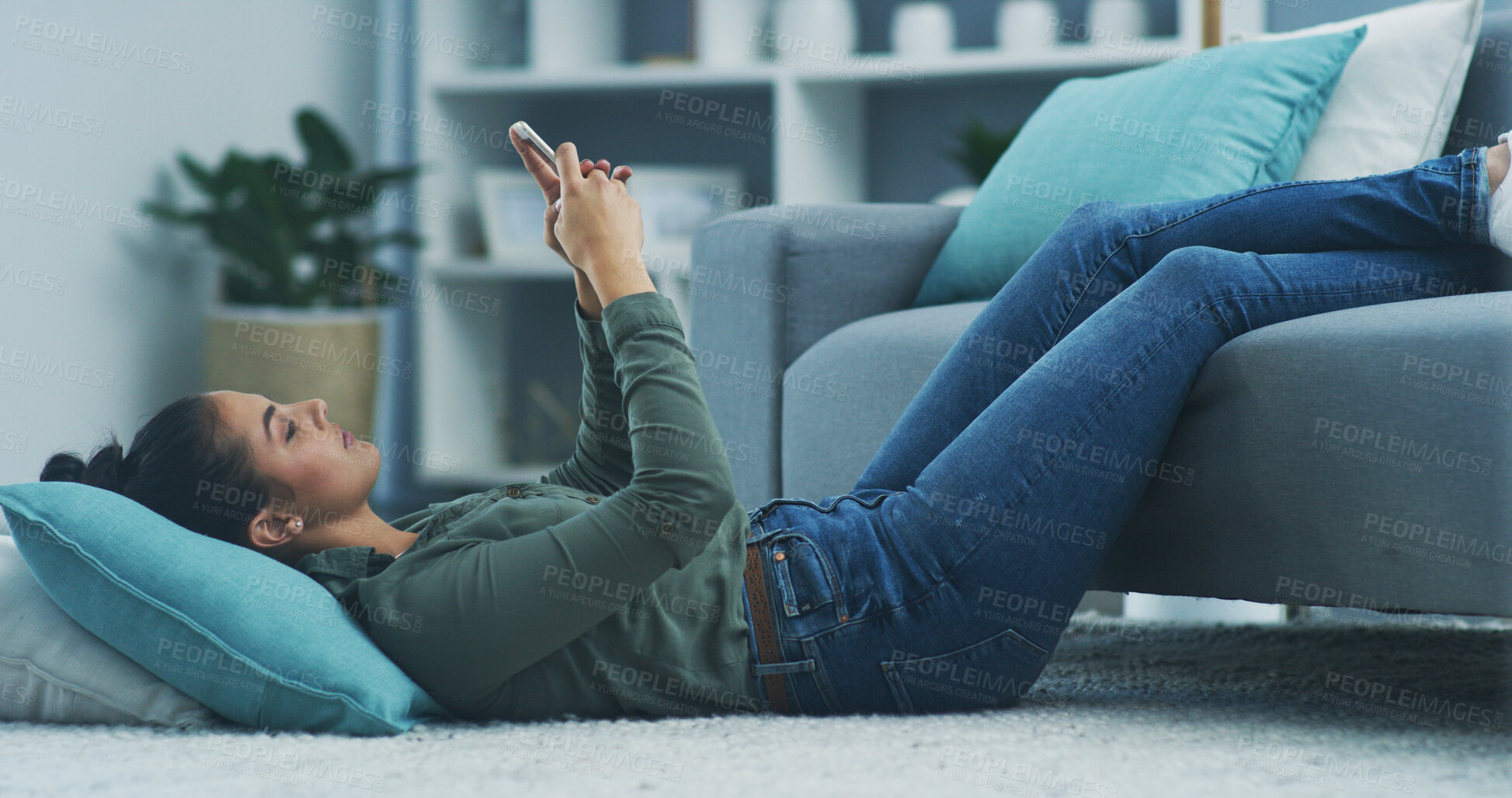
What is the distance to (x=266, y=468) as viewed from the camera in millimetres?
963

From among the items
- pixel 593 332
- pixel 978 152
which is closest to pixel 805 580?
pixel 593 332

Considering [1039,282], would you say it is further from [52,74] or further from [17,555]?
[52,74]

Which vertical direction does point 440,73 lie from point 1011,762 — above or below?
above

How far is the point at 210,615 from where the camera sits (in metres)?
0.90

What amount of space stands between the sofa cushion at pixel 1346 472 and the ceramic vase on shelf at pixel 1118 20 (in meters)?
1.80

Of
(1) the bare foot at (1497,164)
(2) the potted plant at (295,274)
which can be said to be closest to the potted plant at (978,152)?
(2) the potted plant at (295,274)

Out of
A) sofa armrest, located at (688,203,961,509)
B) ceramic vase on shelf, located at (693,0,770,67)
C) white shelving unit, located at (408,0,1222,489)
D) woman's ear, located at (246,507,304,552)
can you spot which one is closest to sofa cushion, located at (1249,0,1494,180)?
sofa armrest, located at (688,203,961,509)

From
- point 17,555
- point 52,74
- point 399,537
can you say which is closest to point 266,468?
point 399,537

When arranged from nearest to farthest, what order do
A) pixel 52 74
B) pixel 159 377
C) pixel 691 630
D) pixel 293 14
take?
1. pixel 691 630
2. pixel 52 74
3. pixel 159 377
4. pixel 293 14

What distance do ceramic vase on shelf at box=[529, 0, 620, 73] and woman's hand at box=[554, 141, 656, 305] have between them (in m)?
2.13

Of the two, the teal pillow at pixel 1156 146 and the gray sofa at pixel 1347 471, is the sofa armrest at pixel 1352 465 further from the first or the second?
the teal pillow at pixel 1156 146

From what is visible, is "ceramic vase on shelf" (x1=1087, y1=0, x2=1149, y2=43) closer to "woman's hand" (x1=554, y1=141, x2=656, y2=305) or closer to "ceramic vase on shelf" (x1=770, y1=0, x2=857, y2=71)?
"ceramic vase on shelf" (x1=770, y1=0, x2=857, y2=71)

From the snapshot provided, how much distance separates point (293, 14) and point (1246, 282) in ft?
8.38

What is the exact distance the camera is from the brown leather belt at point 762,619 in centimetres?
95
